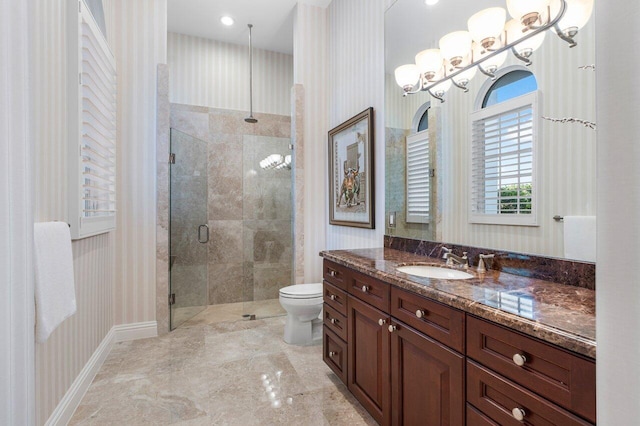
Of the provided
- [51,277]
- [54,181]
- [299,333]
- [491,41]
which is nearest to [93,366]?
[51,277]

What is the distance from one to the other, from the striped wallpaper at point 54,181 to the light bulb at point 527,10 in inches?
80.9

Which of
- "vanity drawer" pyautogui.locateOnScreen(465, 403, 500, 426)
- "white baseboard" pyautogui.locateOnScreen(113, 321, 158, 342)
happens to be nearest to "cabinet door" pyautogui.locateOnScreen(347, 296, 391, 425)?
"vanity drawer" pyautogui.locateOnScreen(465, 403, 500, 426)

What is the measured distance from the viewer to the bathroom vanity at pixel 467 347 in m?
0.80

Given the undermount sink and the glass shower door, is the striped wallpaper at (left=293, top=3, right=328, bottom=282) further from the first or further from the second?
the undermount sink

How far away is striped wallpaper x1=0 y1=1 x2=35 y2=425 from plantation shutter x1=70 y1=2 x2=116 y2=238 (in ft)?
3.38

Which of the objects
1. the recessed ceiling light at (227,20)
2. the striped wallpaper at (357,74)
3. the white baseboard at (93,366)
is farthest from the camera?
the recessed ceiling light at (227,20)

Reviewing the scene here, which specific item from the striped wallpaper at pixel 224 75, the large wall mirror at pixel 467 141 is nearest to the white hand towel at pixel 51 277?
the large wall mirror at pixel 467 141

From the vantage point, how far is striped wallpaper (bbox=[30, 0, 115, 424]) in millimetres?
1431

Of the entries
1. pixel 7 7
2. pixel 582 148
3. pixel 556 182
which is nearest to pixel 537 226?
pixel 556 182

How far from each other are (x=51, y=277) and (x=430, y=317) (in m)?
1.62

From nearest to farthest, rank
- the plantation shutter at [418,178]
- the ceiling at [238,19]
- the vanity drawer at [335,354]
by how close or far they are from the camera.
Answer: the vanity drawer at [335,354] → the plantation shutter at [418,178] → the ceiling at [238,19]

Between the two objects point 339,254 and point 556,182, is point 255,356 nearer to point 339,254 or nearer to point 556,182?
point 339,254

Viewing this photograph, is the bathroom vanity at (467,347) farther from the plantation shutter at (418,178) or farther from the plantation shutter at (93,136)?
the plantation shutter at (93,136)

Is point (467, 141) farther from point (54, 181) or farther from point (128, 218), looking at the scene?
point (128, 218)
